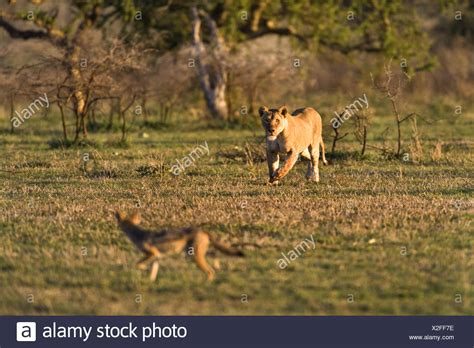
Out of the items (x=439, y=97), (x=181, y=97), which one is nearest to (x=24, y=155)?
(x=181, y=97)

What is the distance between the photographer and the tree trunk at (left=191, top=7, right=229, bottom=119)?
27000 millimetres

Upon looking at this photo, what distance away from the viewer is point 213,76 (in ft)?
90.6

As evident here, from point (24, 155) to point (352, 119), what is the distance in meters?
6.77

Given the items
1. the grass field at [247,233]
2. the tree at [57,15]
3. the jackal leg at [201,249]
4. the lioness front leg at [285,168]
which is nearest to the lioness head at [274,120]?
the lioness front leg at [285,168]

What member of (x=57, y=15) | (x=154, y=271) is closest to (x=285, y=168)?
(x=154, y=271)

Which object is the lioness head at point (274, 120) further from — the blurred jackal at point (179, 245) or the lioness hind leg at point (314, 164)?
the blurred jackal at point (179, 245)

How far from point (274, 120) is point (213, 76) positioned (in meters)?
14.2

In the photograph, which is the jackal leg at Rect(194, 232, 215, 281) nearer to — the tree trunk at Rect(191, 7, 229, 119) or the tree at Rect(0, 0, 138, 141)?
the tree at Rect(0, 0, 138, 141)

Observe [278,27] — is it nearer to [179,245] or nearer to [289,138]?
[289,138]

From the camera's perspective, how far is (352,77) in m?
37.8

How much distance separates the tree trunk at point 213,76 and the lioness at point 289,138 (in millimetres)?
12052

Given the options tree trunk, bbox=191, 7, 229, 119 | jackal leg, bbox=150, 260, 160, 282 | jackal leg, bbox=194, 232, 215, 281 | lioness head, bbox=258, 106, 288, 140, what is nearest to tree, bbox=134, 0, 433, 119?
tree trunk, bbox=191, 7, 229, 119

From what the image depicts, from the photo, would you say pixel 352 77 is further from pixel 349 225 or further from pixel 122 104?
pixel 349 225

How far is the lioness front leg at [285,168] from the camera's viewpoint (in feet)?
45.3
